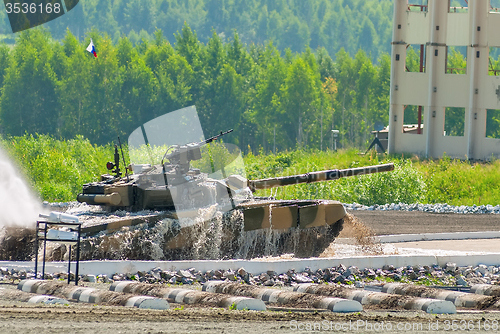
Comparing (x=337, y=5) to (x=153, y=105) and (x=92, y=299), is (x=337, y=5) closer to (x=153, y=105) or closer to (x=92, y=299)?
(x=153, y=105)

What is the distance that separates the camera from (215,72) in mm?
75312

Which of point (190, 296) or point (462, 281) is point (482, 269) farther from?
point (190, 296)

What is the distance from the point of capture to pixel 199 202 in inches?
655

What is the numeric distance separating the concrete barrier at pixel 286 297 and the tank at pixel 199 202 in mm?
3136

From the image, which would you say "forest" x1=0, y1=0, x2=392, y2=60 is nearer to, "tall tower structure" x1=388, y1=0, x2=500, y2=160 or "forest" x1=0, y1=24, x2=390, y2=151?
"forest" x1=0, y1=24, x2=390, y2=151

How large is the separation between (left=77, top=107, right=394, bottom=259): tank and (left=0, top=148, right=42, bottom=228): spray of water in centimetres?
110

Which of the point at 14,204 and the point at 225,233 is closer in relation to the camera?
the point at 225,233

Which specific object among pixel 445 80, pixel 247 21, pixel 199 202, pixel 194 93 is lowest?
pixel 199 202

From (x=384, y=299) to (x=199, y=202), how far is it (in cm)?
560

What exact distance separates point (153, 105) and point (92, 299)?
61058 mm

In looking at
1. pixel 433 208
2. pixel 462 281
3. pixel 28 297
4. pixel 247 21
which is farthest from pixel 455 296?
pixel 247 21

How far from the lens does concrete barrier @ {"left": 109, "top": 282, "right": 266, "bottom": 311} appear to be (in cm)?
1138

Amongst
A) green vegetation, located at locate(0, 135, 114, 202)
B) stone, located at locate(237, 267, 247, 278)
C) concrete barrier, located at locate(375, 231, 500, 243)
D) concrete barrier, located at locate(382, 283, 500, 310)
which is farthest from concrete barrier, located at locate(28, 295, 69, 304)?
green vegetation, located at locate(0, 135, 114, 202)

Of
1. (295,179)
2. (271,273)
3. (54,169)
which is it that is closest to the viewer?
(271,273)
